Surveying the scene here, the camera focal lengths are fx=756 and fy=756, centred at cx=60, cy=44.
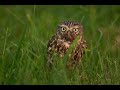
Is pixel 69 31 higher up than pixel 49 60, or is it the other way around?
pixel 69 31

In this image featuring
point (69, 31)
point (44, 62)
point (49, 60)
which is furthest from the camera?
point (69, 31)

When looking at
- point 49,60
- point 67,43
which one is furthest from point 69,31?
point 49,60

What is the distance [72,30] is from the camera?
8.58m

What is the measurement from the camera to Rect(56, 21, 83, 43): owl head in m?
8.57

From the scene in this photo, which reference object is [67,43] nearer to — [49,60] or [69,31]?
[69,31]

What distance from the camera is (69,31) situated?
857 cm

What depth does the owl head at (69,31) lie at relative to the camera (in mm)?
8570

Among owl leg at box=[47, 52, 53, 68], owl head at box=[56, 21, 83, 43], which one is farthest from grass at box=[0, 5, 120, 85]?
owl head at box=[56, 21, 83, 43]

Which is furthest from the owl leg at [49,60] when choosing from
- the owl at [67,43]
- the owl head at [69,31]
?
the owl head at [69,31]

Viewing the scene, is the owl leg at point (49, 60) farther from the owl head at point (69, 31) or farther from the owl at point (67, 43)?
the owl head at point (69, 31)

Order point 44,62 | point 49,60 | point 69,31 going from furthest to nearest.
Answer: point 69,31
point 49,60
point 44,62

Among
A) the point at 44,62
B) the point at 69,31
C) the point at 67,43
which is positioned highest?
the point at 69,31

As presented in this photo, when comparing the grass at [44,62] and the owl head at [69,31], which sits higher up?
the owl head at [69,31]

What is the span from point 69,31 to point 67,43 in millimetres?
138
